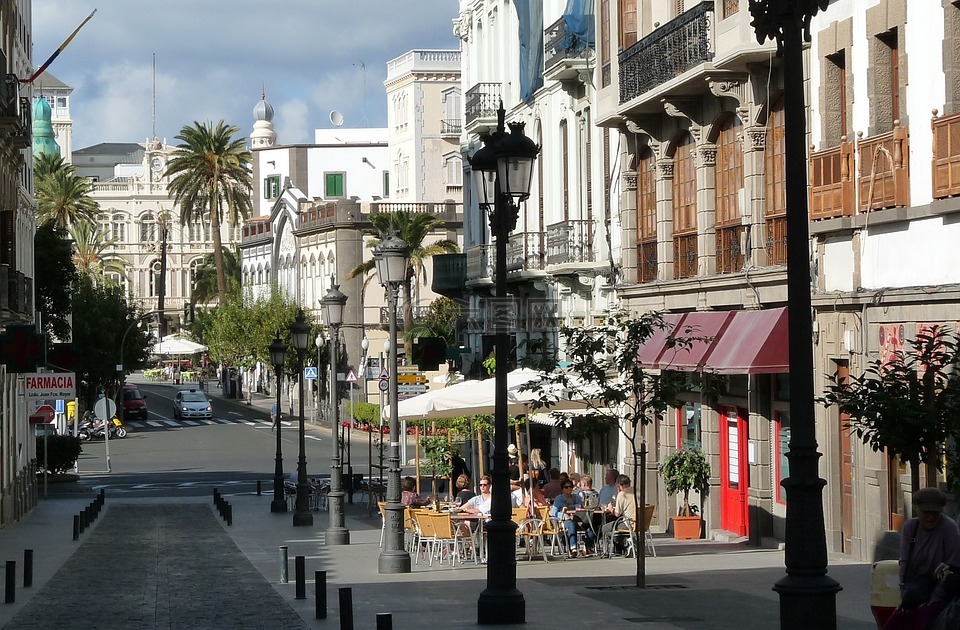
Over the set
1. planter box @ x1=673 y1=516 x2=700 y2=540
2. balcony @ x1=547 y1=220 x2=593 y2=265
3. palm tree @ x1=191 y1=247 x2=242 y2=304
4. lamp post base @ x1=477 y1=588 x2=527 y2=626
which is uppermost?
palm tree @ x1=191 y1=247 x2=242 y2=304

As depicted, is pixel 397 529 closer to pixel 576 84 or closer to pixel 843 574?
pixel 843 574

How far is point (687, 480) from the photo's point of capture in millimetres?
27156

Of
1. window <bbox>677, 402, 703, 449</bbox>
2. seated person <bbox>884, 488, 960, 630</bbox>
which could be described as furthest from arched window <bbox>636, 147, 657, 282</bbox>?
seated person <bbox>884, 488, 960, 630</bbox>

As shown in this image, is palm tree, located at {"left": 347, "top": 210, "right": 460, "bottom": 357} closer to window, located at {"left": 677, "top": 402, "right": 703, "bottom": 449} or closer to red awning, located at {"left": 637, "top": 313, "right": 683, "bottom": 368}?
window, located at {"left": 677, "top": 402, "right": 703, "bottom": 449}

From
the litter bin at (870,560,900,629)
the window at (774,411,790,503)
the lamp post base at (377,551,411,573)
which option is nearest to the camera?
the litter bin at (870,560,900,629)

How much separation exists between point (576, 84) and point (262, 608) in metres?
19.4

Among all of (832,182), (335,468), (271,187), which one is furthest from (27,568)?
(271,187)

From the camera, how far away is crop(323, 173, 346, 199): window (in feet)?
382

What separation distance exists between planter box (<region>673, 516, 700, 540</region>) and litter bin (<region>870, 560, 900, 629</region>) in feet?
51.1

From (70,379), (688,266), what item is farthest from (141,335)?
(688,266)

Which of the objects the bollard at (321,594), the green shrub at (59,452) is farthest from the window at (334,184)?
the bollard at (321,594)

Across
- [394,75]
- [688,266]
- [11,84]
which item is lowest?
[688,266]

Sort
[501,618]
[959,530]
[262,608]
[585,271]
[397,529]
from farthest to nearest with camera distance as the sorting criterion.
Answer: [585,271]
[397,529]
[262,608]
[501,618]
[959,530]

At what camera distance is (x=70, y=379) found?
35.9m
